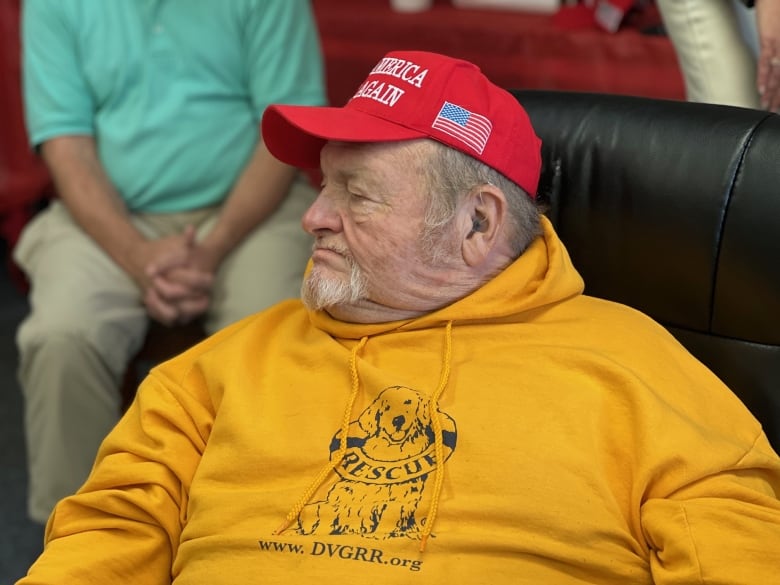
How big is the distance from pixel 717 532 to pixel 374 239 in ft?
1.76

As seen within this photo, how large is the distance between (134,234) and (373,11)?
1.04m

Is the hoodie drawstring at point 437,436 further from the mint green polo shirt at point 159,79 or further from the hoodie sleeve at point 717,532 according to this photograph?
the mint green polo shirt at point 159,79

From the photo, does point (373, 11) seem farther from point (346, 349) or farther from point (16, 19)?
point (346, 349)

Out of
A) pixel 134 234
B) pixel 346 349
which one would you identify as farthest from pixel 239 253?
pixel 346 349

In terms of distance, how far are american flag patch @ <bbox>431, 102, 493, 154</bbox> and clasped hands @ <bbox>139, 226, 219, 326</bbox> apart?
0.88 meters

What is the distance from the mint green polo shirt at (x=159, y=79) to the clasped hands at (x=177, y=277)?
17 cm

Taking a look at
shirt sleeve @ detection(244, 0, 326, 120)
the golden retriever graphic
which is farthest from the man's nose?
shirt sleeve @ detection(244, 0, 326, 120)

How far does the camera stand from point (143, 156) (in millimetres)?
2152

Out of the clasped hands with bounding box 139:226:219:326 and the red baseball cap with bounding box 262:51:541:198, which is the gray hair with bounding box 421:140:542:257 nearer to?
the red baseball cap with bounding box 262:51:541:198

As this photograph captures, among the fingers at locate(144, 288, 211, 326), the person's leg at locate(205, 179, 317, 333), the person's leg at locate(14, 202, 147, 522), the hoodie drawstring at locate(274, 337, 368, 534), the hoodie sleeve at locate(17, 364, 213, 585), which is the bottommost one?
the person's leg at locate(14, 202, 147, 522)

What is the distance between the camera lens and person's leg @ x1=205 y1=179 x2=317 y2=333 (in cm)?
206

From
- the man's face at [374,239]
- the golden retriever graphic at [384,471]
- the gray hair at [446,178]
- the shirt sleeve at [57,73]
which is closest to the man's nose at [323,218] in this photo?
the man's face at [374,239]

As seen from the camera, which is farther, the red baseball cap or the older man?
the red baseball cap

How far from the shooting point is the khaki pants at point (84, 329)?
78.7 inches
